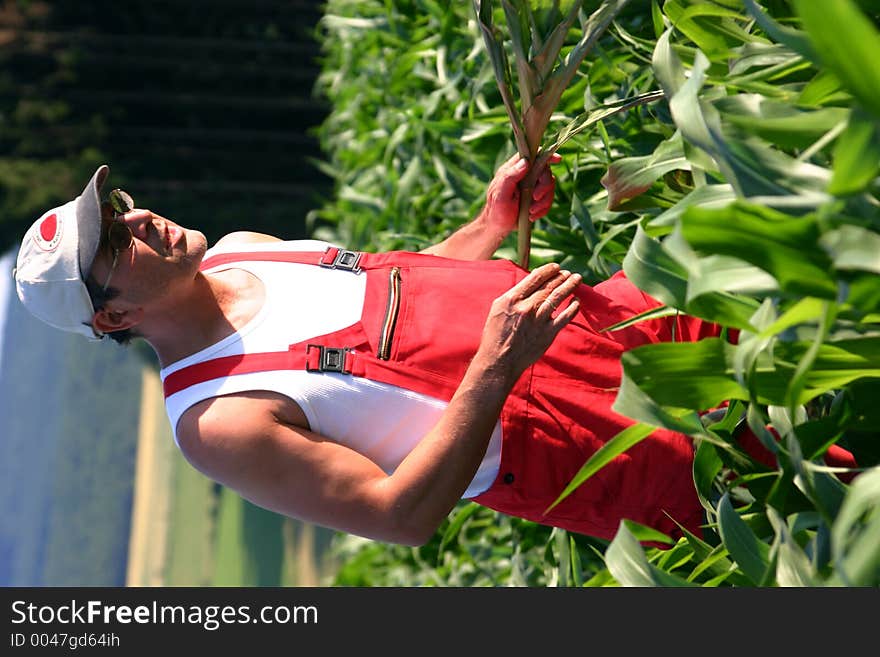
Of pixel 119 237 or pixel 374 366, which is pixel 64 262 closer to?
pixel 119 237

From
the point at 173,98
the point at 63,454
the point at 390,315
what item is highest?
the point at 63,454

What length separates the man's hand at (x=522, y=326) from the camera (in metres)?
0.97

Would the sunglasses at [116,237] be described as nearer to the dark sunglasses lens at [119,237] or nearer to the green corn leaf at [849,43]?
the dark sunglasses lens at [119,237]

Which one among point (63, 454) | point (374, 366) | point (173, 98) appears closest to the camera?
point (374, 366)

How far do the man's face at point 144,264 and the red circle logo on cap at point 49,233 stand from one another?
2.2 inches

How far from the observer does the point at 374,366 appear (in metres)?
1.06

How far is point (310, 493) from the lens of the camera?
101 cm

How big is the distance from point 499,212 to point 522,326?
0.31 meters

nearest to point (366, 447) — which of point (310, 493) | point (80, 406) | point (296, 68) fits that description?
point (310, 493)

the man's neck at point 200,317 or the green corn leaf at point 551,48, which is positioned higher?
the green corn leaf at point 551,48

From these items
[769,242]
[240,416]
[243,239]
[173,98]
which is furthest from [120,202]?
[173,98]

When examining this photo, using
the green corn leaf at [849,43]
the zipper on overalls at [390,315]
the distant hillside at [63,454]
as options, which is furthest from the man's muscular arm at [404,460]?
the distant hillside at [63,454]
